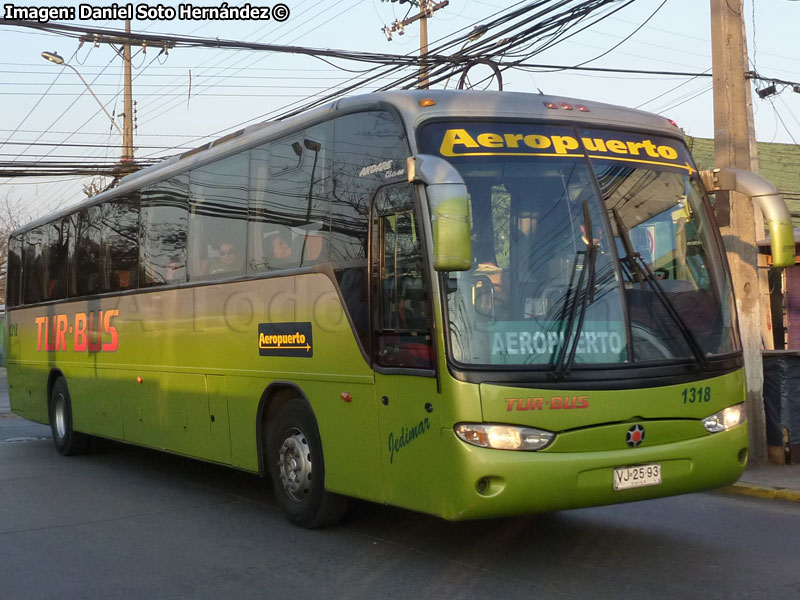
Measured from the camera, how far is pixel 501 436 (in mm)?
6199

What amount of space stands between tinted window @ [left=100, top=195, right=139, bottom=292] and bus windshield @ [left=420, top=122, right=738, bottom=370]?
223 inches

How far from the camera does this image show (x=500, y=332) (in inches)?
248

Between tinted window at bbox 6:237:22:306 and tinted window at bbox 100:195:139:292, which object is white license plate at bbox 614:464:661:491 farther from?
tinted window at bbox 6:237:22:306

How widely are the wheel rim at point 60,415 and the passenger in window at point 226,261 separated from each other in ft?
17.2

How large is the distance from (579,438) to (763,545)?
1916 millimetres

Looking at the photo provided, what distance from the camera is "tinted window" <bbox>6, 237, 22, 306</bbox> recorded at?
15516 mm

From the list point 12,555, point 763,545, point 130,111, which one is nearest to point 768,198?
point 763,545

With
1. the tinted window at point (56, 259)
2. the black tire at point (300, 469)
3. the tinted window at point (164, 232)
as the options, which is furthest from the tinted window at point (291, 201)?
the tinted window at point (56, 259)

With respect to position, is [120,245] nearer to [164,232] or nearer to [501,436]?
[164,232]

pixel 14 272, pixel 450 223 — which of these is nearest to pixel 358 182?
pixel 450 223

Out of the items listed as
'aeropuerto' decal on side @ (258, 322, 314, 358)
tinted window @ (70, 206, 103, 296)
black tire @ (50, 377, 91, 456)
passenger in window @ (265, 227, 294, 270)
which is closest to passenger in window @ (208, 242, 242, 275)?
passenger in window @ (265, 227, 294, 270)

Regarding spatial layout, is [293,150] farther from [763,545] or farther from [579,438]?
[763,545]

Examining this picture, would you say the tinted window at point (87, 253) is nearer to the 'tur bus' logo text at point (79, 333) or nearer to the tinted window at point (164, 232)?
the 'tur bus' logo text at point (79, 333)

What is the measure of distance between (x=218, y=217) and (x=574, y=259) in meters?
4.07
